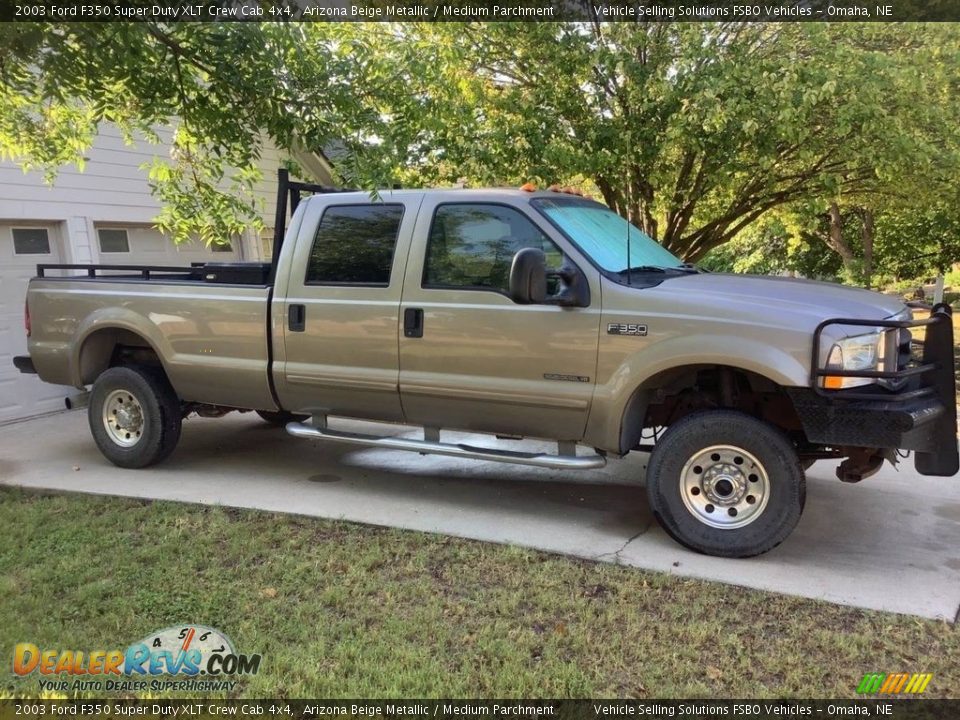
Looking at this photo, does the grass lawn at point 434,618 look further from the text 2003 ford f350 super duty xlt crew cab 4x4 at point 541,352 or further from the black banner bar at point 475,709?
the text 2003 ford f350 super duty xlt crew cab 4x4 at point 541,352

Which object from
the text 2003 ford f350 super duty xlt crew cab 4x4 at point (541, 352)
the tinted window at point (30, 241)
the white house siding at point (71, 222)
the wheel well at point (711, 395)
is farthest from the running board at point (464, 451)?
the tinted window at point (30, 241)

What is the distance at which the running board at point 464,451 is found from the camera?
4.53m

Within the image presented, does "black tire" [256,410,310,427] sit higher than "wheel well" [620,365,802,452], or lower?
lower

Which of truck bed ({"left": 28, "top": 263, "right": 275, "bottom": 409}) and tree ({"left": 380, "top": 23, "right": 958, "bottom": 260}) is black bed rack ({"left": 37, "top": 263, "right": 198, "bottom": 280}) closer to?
truck bed ({"left": 28, "top": 263, "right": 275, "bottom": 409})

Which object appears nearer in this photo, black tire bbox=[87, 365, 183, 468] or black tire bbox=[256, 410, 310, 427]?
black tire bbox=[87, 365, 183, 468]

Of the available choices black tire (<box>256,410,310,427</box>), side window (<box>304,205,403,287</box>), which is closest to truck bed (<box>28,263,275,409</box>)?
side window (<box>304,205,403,287</box>)

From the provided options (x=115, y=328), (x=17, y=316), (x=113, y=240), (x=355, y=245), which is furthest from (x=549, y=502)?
(x=113, y=240)

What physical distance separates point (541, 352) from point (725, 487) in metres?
1.30

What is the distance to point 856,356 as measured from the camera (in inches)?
152

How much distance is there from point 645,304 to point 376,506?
2.27 m

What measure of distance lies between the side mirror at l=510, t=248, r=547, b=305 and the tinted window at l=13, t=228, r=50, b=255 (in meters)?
6.85

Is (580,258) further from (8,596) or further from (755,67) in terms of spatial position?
(755,67)

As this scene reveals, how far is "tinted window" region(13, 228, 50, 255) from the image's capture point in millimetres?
8391

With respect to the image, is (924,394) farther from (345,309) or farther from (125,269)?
(125,269)
